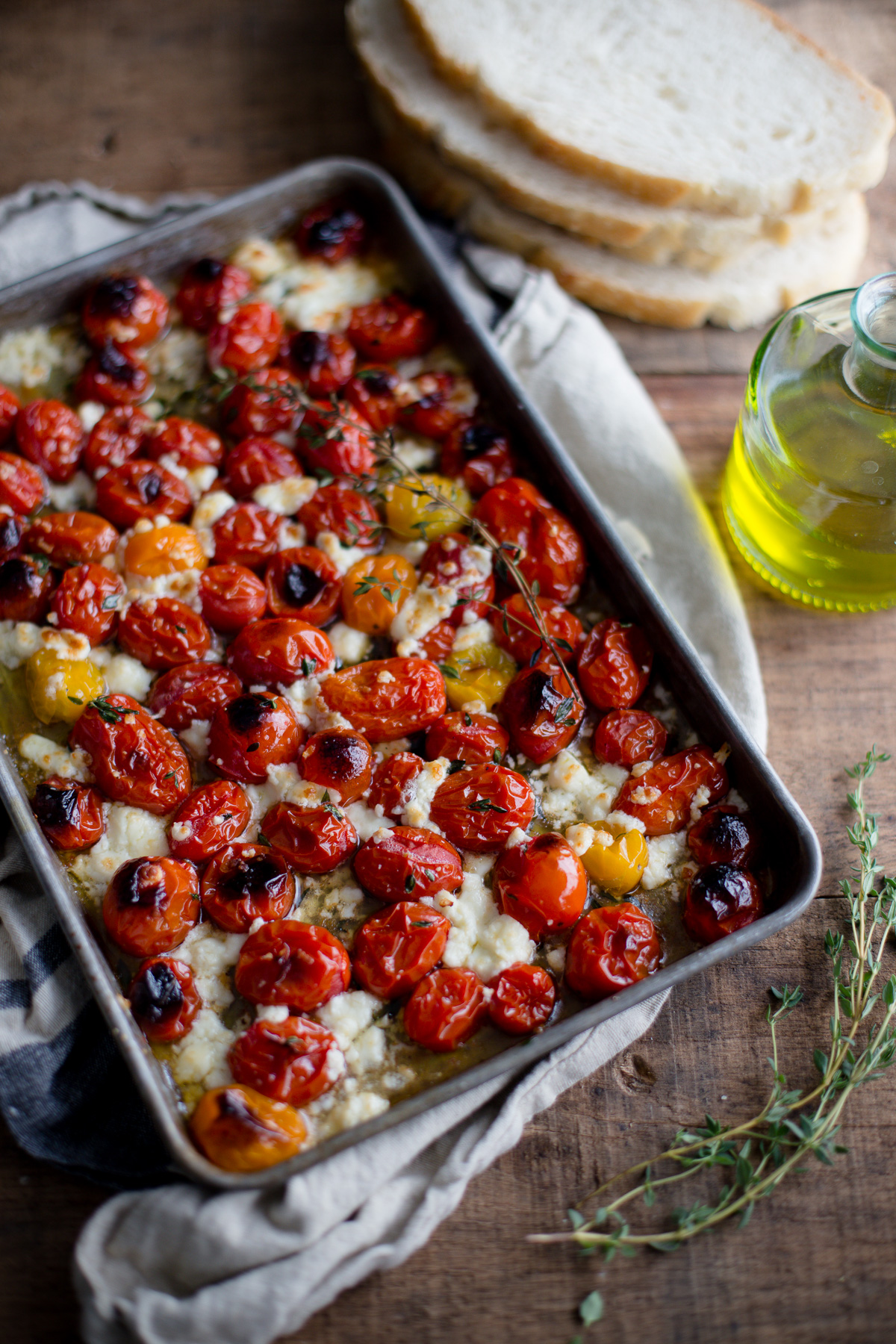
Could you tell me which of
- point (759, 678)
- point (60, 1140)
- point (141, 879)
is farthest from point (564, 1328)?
point (759, 678)

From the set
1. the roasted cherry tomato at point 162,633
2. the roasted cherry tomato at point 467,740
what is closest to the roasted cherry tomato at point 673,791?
the roasted cherry tomato at point 467,740

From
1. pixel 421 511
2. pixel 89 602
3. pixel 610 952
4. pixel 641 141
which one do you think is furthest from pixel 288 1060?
pixel 641 141

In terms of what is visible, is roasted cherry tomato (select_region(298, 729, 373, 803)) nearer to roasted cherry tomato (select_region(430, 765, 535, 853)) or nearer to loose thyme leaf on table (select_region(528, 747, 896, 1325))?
roasted cherry tomato (select_region(430, 765, 535, 853))

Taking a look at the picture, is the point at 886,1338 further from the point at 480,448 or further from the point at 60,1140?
the point at 480,448

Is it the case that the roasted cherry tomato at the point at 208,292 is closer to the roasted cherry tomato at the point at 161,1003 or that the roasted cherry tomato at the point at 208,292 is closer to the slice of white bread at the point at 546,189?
Answer: the slice of white bread at the point at 546,189

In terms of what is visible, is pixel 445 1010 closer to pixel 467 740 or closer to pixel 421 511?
pixel 467 740
